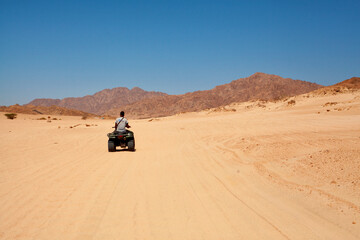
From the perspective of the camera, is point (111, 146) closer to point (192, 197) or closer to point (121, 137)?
point (121, 137)

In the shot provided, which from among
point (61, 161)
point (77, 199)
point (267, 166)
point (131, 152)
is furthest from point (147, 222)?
point (131, 152)

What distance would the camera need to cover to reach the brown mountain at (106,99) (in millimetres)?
130750

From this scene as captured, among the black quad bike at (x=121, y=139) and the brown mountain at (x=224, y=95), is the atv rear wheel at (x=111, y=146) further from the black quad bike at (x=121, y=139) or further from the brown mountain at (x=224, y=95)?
the brown mountain at (x=224, y=95)

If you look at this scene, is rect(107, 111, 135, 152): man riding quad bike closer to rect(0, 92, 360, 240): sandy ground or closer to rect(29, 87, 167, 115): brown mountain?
rect(0, 92, 360, 240): sandy ground

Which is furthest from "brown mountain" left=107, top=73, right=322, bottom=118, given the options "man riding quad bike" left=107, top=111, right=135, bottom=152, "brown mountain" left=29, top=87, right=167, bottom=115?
"man riding quad bike" left=107, top=111, right=135, bottom=152

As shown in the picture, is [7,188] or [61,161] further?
[61,161]

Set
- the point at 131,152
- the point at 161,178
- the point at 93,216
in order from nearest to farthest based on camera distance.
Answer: the point at 93,216, the point at 161,178, the point at 131,152

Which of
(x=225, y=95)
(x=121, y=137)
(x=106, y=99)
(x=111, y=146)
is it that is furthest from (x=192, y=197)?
(x=106, y=99)

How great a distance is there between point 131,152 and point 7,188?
4841 mm

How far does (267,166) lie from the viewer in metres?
6.46

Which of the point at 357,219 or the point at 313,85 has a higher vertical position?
the point at 313,85

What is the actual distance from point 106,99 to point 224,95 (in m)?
79.3

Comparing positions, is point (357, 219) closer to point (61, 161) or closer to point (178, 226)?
point (178, 226)

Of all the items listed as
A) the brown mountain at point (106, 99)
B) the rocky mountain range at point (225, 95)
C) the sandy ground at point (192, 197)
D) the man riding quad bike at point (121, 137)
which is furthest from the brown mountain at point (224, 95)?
the sandy ground at point (192, 197)
